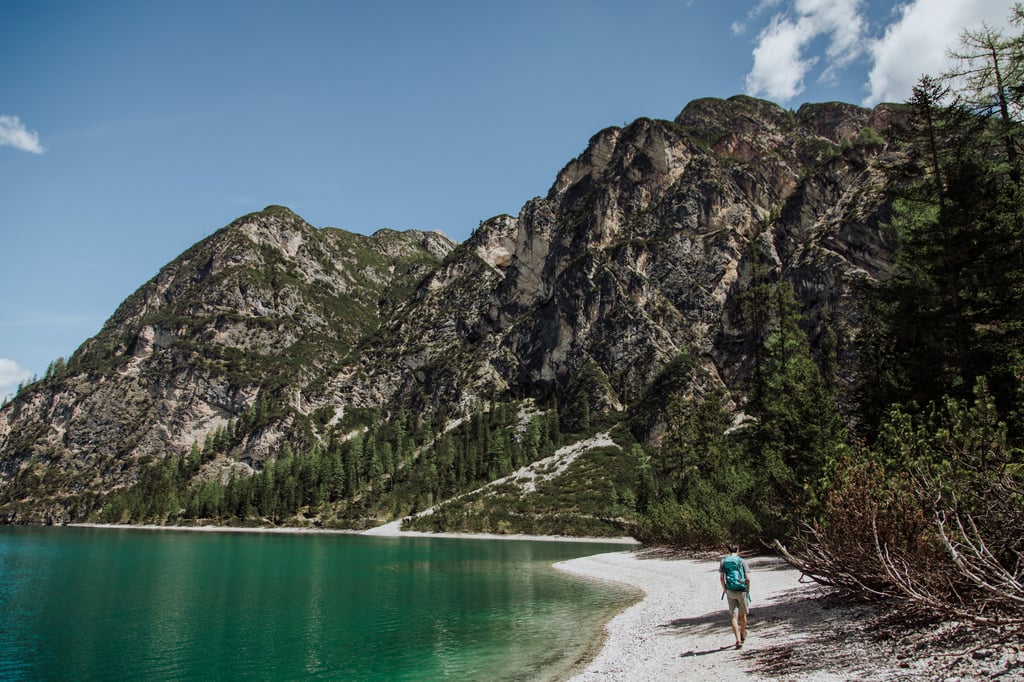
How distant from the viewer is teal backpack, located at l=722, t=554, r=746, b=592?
17.2m

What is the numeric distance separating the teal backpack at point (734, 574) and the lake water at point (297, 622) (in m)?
6.81

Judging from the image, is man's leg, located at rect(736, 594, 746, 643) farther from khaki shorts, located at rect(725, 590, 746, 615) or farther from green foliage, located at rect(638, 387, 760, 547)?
green foliage, located at rect(638, 387, 760, 547)

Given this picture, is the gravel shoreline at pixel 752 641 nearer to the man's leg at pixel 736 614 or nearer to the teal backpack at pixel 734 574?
the man's leg at pixel 736 614

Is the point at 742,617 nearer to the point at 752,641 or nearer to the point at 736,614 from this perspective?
the point at 736,614

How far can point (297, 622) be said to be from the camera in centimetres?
3095

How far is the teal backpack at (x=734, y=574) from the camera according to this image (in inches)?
678

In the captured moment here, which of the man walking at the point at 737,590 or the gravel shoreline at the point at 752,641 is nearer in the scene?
the gravel shoreline at the point at 752,641

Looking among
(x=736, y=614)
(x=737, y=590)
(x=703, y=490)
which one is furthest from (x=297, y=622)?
(x=703, y=490)

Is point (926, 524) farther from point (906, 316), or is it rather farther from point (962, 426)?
point (906, 316)

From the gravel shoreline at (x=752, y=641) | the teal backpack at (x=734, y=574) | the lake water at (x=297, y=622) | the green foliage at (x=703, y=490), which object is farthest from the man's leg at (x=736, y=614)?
the green foliage at (x=703, y=490)

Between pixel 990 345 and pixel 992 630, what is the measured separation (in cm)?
1698

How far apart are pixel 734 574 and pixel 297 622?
956 inches

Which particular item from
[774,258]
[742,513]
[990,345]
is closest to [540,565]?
[742,513]

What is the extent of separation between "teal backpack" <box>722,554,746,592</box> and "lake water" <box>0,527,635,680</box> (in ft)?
22.4
